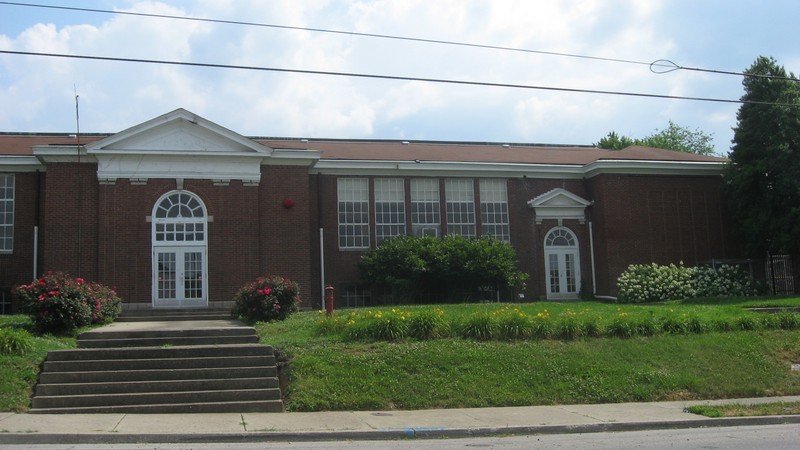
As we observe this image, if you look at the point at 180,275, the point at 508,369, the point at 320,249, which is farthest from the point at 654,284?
the point at 180,275

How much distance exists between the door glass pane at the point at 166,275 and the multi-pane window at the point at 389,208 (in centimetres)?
735

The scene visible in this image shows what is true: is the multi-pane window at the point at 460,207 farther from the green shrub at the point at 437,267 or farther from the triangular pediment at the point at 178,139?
the triangular pediment at the point at 178,139

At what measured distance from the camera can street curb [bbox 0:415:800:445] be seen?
984 cm

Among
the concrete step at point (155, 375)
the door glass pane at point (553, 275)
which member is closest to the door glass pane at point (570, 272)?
the door glass pane at point (553, 275)

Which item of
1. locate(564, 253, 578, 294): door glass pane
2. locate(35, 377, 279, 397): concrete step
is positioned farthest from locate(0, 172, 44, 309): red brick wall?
locate(564, 253, 578, 294): door glass pane

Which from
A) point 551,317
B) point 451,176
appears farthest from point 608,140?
point 551,317

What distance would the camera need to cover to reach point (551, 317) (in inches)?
682

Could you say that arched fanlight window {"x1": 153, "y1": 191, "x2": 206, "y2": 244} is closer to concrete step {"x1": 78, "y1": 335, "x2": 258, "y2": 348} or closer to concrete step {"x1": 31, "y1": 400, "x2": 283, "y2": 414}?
concrete step {"x1": 78, "y1": 335, "x2": 258, "y2": 348}

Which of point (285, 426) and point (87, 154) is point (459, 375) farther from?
point (87, 154)

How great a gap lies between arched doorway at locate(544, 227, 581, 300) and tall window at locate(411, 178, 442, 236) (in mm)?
4454

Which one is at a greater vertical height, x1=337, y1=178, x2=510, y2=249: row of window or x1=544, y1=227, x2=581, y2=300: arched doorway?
x1=337, y1=178, x2=510, y2=249: row of window

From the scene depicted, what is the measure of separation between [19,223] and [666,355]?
20311 mm

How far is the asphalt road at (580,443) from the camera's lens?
9.45 m

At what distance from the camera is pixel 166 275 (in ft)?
74.9
